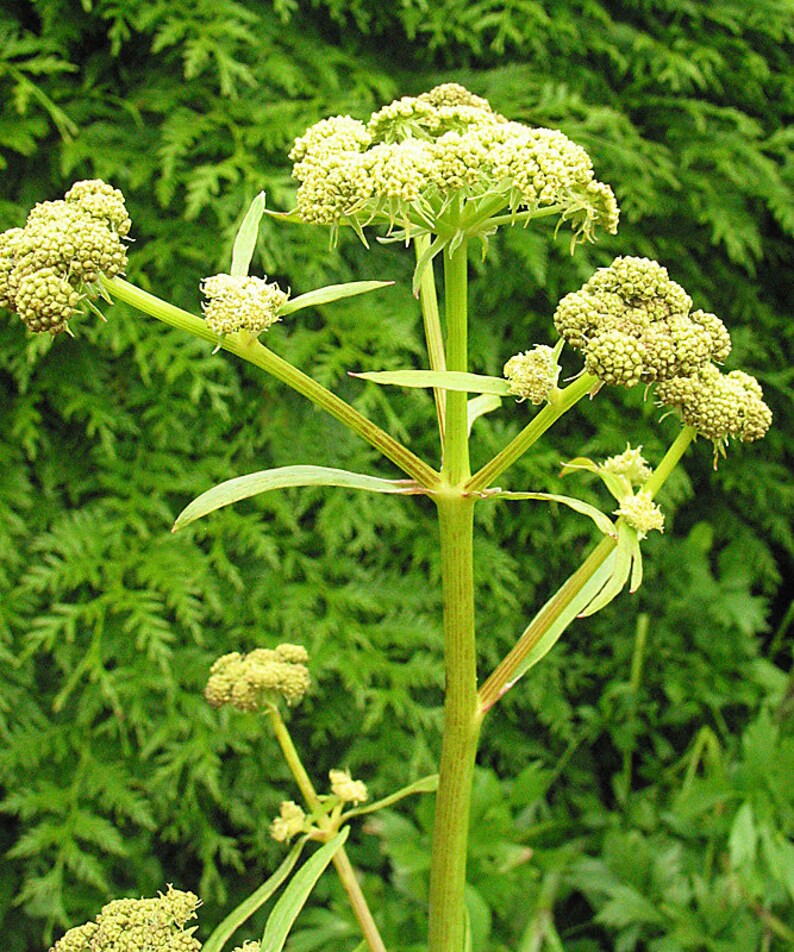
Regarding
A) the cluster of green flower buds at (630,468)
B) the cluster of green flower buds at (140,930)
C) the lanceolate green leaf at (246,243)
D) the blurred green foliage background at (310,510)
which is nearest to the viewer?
the cluster of green flower buds at (140,930)

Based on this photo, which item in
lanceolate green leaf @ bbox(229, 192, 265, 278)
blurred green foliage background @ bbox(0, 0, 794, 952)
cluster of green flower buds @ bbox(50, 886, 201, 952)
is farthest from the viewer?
blurred green foliage background @ bbox(0, 0, 794, 952)

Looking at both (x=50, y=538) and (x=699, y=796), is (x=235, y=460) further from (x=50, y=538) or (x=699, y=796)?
(x=699, y=796)

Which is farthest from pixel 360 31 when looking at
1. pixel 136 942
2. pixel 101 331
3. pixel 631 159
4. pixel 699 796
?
pixel 136 942

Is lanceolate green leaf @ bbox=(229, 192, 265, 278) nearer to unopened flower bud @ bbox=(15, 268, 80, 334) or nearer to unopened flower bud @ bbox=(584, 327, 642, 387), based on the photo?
unopened flower bud @ bbox=(15, 268, 80, 334)

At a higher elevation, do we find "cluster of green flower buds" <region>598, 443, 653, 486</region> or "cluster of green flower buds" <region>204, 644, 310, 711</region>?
"cluster of green flower buds" <region>598, 443, 653, 486</region>

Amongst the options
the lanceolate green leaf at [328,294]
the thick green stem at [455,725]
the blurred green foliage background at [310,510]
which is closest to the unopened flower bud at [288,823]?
the thick green stem at [455,725]

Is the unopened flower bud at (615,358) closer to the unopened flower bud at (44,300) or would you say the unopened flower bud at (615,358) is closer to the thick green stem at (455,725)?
the thick green stem at (455,725)

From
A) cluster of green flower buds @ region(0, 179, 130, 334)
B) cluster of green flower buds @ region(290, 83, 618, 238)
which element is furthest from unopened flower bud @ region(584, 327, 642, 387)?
cluster of green flower buds @ region(0, 179, 130, 334)
